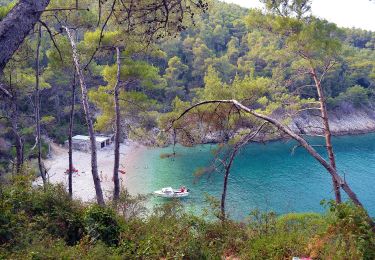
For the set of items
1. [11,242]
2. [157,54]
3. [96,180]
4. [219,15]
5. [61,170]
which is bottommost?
[61,170]

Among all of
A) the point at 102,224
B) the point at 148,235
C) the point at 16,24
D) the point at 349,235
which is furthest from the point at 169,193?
the point at 16,24

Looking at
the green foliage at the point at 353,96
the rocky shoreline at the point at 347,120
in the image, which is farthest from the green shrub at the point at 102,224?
the green foliage at the point at 353,96

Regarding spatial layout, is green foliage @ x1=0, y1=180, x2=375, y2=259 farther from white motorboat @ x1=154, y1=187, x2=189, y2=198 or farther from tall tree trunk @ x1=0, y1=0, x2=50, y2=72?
white motorboat @ x1=154, y1=187, x2=189, y2=198

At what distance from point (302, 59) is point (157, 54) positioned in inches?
155

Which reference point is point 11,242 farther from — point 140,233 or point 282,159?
point 282,159

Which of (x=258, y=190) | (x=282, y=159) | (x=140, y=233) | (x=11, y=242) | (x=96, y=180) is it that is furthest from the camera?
(x=282, y=159)

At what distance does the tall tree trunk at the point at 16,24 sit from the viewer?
2371 mm

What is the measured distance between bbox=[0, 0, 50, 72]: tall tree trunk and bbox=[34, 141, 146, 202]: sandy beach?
15210 millimetres

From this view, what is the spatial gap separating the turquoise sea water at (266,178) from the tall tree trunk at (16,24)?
11.9m

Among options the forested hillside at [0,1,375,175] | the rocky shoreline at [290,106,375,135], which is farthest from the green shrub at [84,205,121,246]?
the rocky shoreline at [290,106,375,135]

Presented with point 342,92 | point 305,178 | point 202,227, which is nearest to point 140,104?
point 202,227

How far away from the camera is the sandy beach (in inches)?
753

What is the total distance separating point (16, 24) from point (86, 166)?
22.2 meters

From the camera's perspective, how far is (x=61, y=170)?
861 inches
